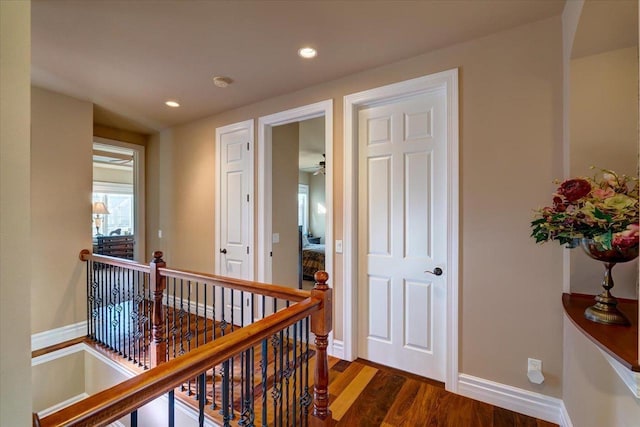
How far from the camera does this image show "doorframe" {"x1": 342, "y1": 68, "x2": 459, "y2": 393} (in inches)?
85.5

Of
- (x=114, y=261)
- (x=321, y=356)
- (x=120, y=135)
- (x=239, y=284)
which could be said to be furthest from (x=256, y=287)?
(x=120, y=135)

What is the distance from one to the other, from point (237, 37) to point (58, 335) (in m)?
3.66

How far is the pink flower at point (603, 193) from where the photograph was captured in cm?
130

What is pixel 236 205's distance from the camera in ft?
11.7

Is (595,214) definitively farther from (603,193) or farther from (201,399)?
(201,399)

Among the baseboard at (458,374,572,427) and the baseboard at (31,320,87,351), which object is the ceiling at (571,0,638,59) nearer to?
the baseboard at (458,374,572,427)

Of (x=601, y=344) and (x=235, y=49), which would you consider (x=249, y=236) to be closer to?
(x=235, y=49)

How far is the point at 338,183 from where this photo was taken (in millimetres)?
2750

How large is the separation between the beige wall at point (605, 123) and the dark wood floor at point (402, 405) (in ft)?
3.33

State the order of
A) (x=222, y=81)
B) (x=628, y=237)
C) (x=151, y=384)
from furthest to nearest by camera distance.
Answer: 1. (x=222, y=81)
2. (x=628, y=237)
3. (x=151, y=384)

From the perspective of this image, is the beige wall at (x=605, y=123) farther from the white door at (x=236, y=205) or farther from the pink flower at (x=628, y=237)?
the white door at (x=236, y=205)

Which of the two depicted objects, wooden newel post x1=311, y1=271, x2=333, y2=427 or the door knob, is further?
the door knob

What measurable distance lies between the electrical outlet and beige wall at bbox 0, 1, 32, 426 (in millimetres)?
2452

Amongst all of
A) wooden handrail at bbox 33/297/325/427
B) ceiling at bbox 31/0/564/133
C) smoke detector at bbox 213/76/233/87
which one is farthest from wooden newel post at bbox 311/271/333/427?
smoke detector at bbox 213/76/233/87
